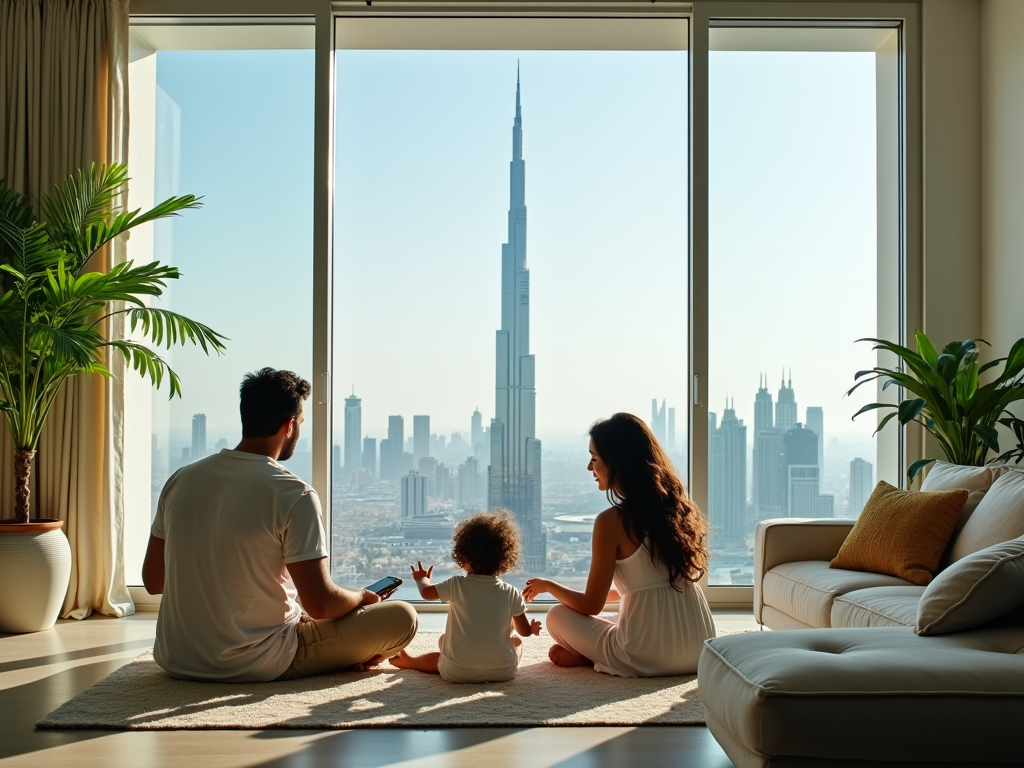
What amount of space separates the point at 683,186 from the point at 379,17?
1696 millimetres

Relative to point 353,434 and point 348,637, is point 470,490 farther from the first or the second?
point 348,637

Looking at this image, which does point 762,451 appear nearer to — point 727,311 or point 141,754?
point 727,311

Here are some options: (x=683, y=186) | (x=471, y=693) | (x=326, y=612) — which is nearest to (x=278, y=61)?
(x=683, y=186)

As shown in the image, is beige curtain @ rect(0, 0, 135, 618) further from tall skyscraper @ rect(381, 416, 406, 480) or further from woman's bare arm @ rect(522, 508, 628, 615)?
woman's bare arm @ rect(522, 508, 628, 615)

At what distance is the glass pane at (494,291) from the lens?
460cm

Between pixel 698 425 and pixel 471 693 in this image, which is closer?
pixel 471 693

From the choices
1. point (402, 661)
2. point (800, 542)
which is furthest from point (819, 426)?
point (402, 661)

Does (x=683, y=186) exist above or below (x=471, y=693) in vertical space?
above

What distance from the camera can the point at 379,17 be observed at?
458cm

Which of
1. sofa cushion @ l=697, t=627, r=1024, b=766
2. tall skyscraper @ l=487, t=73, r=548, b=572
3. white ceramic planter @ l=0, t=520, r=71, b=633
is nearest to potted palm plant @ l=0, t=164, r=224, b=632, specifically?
white ceramic planter @ l=0, t=520, r=71, b=633

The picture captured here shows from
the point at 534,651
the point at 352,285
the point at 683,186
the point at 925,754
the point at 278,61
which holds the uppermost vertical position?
the point at 278,61

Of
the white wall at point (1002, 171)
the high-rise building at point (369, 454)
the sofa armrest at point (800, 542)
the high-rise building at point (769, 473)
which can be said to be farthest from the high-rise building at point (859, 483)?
the high-rise building at point (369, 454)

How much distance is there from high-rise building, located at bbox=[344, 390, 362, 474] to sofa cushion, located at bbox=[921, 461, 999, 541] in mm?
2518

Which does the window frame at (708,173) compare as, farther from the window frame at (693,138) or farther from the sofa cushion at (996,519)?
the sofa cushion at (996,519)
